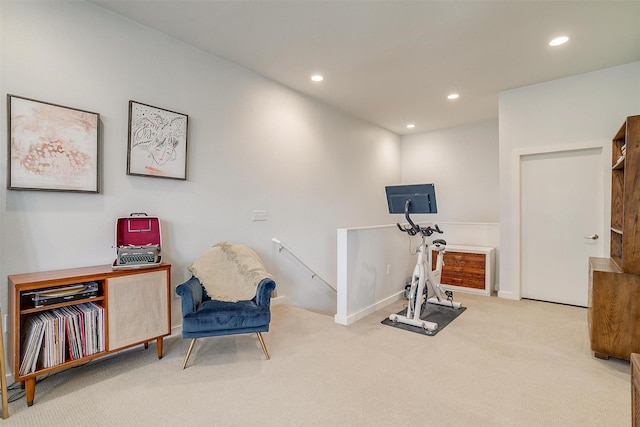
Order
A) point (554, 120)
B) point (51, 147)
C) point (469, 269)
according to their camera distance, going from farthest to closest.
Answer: point (469, 269), point (554, 120), point (51, 147)

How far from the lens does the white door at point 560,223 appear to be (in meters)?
3.90

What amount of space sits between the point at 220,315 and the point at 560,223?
14.2 ft

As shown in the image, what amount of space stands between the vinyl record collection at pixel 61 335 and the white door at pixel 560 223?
16.2 ft

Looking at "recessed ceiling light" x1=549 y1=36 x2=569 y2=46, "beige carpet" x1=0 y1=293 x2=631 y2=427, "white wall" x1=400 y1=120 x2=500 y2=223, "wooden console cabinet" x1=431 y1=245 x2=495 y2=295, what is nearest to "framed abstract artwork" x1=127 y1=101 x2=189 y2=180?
"beige carpet" x1=0 y1=293 x2=631 y2=427

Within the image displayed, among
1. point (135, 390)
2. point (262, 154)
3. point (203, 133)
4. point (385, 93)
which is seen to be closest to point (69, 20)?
point (203, 133)

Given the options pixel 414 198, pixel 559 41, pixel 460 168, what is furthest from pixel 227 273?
pixel 460 168

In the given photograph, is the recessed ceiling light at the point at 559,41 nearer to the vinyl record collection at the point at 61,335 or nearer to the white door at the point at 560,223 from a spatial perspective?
the white door at the point at 560,223

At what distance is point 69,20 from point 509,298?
5.72 metres

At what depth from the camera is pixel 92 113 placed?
2.54 metres

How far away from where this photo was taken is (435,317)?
3.68 meters

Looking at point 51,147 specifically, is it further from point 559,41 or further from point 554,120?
point 554,120

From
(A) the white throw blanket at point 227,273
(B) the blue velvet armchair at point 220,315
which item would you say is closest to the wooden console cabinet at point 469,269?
(A) the white throw blanket at point 227,273

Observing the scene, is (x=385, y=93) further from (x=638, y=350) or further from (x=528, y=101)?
(x=638, y=350)

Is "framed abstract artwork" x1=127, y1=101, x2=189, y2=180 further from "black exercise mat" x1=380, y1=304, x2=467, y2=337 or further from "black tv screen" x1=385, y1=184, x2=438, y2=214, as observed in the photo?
"black exercise mat" x1=380, y1=304, x2=467, y2=337
